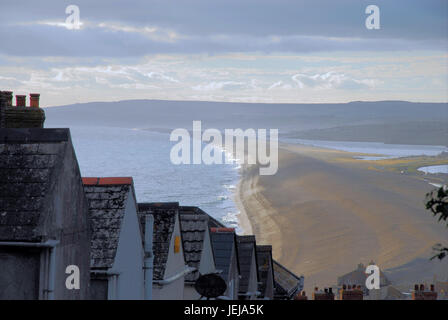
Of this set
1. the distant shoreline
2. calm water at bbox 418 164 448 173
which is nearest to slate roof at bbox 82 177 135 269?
the distant shoreline

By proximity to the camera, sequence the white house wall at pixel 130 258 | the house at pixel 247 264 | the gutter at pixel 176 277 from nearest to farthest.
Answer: the white house wall at pixel 130 258 < the gutter at pixel 176 277 < the house at pixel 247 264

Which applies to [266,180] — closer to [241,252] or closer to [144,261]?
[241,252]

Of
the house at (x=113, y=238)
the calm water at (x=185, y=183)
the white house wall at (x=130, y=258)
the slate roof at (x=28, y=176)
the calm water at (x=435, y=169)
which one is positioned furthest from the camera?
the calm water at (x=435, y=169)

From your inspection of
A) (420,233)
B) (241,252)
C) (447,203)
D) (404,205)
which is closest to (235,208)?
(404,205)

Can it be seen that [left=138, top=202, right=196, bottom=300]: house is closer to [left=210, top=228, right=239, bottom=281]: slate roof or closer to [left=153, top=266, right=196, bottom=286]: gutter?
[left=153, top=266, right=196, bottom=286]: gutter

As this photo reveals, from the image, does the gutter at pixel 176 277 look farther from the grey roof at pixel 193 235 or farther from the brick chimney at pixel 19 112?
the brick chimney at pixel 19 112

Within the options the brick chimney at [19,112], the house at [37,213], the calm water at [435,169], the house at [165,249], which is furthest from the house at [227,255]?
the calm water at [435,169]
